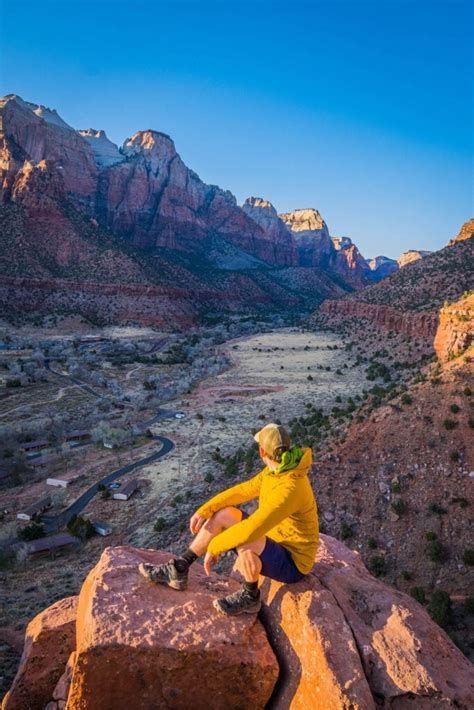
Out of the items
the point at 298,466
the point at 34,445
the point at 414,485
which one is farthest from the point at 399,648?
the point at 34,445

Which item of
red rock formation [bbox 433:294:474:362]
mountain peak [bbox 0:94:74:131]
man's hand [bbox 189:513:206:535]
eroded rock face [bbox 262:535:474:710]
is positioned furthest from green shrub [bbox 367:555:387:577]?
mountain peak [bbox 0:94:74:131]

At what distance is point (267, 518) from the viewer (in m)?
4.82

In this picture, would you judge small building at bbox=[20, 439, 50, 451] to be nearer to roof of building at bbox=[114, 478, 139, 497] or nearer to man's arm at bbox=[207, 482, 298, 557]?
roof of building at bbox=[114, 478, 139, 497]

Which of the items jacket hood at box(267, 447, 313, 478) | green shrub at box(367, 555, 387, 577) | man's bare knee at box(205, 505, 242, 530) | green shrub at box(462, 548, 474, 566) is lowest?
green shrub at box(367, 555, 387, 577)

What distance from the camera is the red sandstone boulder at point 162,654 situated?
4.41m

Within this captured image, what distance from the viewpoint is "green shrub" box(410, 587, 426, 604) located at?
1014cm

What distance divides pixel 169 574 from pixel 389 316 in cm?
6246

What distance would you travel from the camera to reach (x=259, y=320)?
108 meters

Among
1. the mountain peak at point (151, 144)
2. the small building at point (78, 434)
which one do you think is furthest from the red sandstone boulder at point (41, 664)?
the mountain peak at point (151, 144)

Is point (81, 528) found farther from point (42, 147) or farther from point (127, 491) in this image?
point (42, 147)

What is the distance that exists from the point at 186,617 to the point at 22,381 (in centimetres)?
4495

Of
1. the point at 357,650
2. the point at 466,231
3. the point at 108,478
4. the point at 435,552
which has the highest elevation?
the point at 466,231

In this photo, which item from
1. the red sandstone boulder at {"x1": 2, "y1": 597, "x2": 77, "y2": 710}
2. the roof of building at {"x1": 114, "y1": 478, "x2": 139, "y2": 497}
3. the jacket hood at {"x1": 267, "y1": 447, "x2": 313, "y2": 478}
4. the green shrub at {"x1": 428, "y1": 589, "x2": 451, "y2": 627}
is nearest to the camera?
the jacket hood at {"x1": 267, "y1": 447, "x2": 313, "y2": 478}

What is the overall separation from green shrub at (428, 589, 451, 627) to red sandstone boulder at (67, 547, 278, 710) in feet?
20.8
